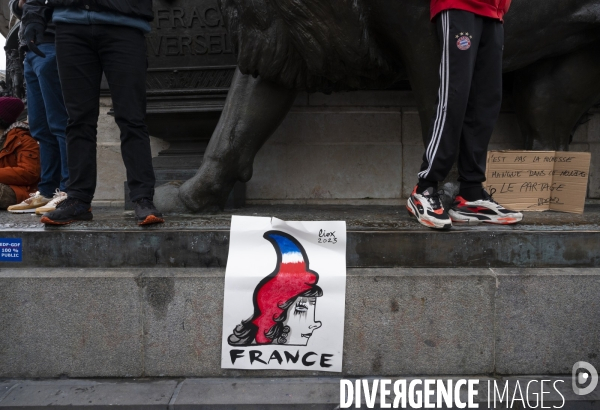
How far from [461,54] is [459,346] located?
143cm

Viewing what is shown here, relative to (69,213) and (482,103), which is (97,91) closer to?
(69,213)

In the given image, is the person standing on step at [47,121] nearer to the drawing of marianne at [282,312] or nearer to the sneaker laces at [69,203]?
the sneaker laces at [69,203]

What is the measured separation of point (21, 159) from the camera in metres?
4.41

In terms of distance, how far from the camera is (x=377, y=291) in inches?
96.2

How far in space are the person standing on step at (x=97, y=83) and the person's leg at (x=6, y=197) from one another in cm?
150

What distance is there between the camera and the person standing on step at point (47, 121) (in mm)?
3889

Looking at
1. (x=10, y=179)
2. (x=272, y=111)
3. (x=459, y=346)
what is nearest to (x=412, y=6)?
(x=272, y=111)

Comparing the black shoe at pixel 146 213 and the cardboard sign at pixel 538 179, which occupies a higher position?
the cardboard sign at pixel 538 179

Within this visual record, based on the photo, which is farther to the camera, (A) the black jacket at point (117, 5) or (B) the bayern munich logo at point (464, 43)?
(A) the black jacket at point (117, 5)

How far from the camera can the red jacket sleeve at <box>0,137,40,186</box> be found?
13.9 ft

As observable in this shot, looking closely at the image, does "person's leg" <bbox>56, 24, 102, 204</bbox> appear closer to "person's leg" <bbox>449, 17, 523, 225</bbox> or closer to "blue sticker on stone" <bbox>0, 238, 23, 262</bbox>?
"blue sticker on stone" <bbox>0, 238, 23, 262</bbox>

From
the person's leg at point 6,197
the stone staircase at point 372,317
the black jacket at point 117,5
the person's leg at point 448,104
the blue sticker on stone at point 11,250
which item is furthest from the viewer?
the person's leg at point 6,197

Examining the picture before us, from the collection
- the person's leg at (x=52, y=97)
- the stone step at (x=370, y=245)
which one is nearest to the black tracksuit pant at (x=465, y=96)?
the stone step at (x=370, y=245)

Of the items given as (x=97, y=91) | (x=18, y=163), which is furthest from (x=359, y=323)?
(x=18, y=163)
